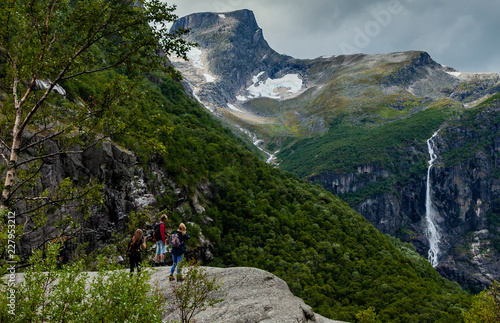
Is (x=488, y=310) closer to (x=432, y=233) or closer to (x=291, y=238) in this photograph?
(x=291, y=238)

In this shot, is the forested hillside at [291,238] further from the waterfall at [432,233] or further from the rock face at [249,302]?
the waterfall at [432,233]

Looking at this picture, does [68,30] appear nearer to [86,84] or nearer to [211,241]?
[86,84]

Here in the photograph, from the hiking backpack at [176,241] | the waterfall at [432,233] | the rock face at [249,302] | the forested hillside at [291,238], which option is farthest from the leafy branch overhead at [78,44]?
the waterfall at [432,233]

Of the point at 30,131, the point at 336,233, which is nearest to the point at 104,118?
the point at 30,131

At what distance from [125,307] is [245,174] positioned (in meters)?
63.3

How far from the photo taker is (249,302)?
49.5 feet

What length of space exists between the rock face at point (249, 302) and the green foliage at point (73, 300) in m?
5.47

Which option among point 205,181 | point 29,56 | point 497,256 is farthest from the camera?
point 497,256

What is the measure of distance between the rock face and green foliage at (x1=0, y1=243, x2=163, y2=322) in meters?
5.47

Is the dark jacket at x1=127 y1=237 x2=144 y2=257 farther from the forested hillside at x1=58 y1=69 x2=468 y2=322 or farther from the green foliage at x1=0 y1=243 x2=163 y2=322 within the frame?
the forested hillside at x1=58 y1=69 x2=468 y2=322

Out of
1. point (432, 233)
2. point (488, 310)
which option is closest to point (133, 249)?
point (488, 310)

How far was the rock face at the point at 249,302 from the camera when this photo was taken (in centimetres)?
1382

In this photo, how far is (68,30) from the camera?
9.45 metres

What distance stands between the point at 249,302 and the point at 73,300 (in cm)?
946
